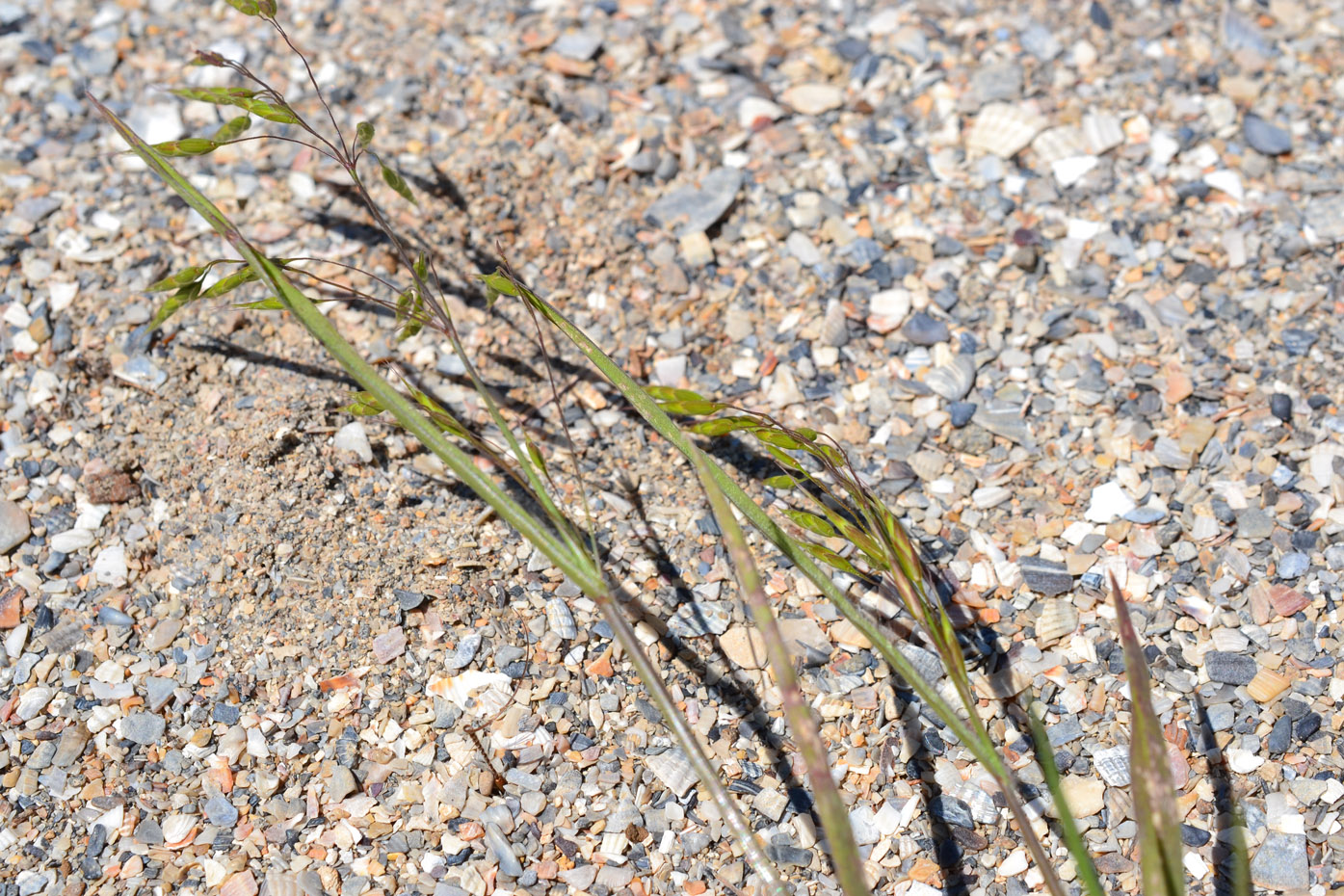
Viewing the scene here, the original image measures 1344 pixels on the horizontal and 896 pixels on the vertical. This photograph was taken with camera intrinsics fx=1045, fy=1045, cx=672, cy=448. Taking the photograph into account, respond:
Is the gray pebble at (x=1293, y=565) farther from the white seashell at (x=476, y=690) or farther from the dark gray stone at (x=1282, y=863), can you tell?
the white seashell at (x=476, y=690)

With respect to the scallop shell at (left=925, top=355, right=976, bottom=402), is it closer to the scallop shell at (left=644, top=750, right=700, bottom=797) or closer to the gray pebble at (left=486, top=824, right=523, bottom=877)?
the scallop shell at (left=644, top=750, right=700, bottom=797)

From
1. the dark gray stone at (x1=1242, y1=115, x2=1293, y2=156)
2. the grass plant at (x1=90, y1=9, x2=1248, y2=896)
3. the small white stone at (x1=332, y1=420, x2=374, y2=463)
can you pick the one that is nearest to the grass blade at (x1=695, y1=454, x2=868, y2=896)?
the grass plant at (x1=90, y1=9, x2=1248, y2=896)

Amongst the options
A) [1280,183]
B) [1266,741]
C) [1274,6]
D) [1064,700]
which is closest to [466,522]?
[1064,700]

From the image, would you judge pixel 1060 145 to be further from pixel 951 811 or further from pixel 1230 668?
pixel 951 811

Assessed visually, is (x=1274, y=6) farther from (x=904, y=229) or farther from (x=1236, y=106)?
(x=904, y=229)

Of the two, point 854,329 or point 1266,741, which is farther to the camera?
point 854,329
